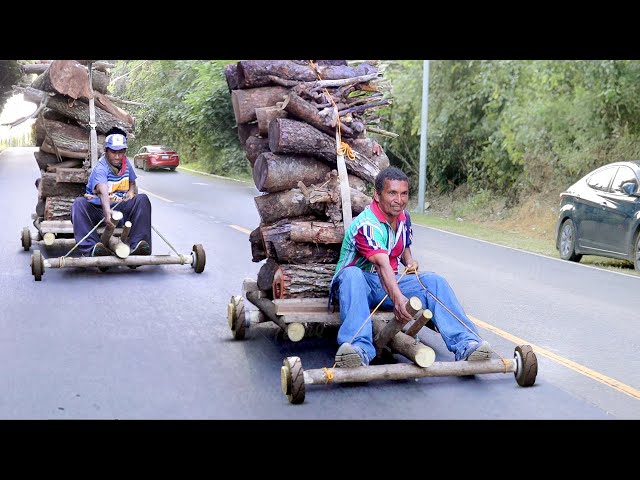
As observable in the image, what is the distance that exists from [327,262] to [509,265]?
6891 mm

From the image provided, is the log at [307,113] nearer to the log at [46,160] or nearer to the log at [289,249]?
the log at [289,249]

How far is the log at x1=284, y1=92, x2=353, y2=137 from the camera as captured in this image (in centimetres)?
809

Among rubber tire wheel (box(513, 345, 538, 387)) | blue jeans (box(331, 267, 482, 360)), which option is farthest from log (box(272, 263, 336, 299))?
rubber tire wheel (box(513, 345, 538, 387))

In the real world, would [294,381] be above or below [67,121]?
below

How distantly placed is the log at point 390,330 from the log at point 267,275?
143 cm

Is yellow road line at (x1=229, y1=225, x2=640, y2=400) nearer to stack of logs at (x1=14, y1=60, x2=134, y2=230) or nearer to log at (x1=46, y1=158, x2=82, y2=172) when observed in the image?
stack of logs at (x1=14, y1=60, x2=134, y2=230)

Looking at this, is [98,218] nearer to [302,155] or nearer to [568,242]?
[302,155]

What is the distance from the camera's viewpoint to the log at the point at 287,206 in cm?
812

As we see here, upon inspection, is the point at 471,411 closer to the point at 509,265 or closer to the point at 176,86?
the point at 509,265

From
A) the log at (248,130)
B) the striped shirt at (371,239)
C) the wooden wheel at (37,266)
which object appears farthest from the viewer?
the wooden wheel at (37,266)

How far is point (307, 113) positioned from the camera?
8.12 meters

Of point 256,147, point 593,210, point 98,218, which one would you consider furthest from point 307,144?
point 593,210

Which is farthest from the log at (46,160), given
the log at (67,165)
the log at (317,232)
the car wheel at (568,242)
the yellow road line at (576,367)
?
the car wheel at (568,242)

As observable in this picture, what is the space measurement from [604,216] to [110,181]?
760 cm
